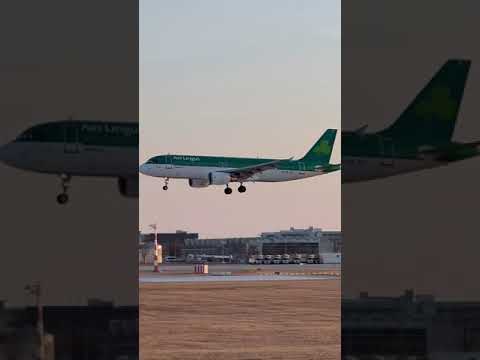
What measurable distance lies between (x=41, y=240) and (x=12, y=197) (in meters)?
0.58

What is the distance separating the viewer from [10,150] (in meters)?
13.6

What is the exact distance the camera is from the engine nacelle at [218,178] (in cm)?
4916

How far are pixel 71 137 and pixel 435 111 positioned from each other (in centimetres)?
420

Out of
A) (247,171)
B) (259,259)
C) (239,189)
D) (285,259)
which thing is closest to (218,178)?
(239,189)

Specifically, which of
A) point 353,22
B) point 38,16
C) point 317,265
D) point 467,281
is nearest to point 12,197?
point 38,16

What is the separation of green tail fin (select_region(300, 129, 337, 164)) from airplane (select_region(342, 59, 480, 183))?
44.5 m

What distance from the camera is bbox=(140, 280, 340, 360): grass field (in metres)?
35.0

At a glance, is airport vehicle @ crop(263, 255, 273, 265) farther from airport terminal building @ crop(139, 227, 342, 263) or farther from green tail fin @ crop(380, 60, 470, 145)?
green tail fin @ crop(380, 60, 470, 145)

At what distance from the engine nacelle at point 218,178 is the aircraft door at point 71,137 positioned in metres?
34.6

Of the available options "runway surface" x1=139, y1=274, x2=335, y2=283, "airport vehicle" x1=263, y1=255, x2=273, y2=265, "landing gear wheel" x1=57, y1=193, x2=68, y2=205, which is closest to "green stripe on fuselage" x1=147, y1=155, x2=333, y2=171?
"runway surface" x1=139, y1=274, x2=335, y2=283

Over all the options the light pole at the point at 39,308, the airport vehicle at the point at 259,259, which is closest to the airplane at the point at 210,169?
the light pole at the point at 39,308

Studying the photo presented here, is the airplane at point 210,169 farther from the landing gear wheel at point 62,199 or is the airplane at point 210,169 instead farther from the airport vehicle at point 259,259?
the airport vehicle at point 259,259

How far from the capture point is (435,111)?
567 inches

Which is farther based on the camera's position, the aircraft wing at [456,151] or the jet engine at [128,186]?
the aircraft wing at [456,151]
